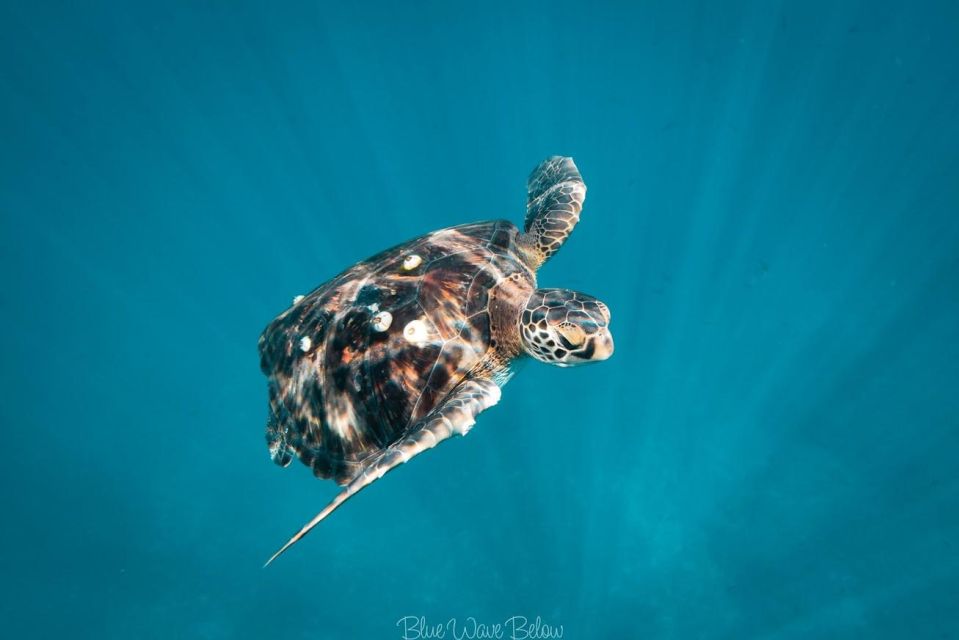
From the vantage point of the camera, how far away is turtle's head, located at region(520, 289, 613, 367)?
3.45m

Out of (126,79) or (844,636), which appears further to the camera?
(126,79)

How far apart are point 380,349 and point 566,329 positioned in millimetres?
1519

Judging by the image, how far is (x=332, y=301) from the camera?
424cm

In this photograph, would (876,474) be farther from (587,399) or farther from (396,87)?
(396,87)

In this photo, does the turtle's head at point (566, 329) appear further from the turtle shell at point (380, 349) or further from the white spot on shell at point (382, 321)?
the white spot on shell at point (382, 321)

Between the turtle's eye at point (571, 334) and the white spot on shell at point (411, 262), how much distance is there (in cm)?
149

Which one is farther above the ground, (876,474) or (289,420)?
(876,474)

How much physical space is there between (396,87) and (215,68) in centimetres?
802

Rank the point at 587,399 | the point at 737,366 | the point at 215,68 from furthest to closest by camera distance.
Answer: the point at 215,68 → the point at 737,366 → the point at 587,399

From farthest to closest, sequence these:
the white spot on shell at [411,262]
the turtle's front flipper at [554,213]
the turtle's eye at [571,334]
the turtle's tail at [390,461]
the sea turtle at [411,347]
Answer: the turtle's front flipper at [554,213], the white spot on shell at [411,262], the sea turtle at [411,347], the turtle's eye at [571,334], the turtle's tail at [390,461]

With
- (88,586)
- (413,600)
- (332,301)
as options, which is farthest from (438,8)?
(88,586)

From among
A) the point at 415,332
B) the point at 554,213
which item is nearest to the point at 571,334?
the point at 415,332

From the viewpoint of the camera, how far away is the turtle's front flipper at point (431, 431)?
275 centimetres

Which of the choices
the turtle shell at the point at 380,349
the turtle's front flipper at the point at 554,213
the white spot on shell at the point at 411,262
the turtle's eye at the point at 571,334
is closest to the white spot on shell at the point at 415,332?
the turtle shell at the point at 380,349
